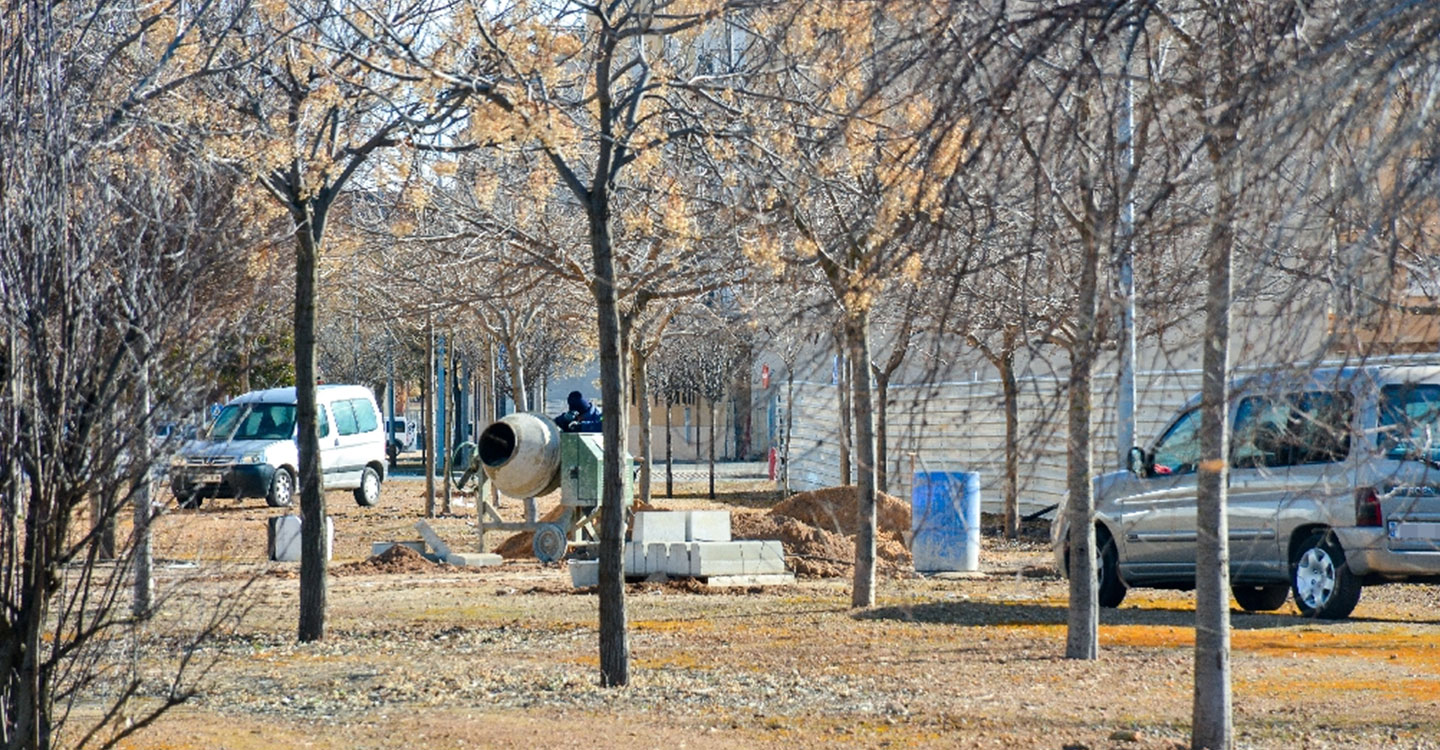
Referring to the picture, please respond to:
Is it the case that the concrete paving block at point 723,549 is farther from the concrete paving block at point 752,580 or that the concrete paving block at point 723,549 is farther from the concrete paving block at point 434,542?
the concrete paving block at point 434,542

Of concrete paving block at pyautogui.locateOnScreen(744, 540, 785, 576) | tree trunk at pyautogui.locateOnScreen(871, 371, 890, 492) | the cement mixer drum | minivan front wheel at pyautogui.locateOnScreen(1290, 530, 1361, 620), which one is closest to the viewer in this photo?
minivan front wheel at pyautogui.locateOnScreen(1290, 530, 1361, 620)

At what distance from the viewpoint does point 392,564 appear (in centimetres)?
1841

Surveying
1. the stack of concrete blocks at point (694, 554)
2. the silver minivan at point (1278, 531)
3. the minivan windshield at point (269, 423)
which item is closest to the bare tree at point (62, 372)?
the silver minivan at point (1278, 531)

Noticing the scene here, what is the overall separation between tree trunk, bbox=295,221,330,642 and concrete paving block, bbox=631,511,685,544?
18.4 feet

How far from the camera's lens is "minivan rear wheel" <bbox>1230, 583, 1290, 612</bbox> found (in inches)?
536

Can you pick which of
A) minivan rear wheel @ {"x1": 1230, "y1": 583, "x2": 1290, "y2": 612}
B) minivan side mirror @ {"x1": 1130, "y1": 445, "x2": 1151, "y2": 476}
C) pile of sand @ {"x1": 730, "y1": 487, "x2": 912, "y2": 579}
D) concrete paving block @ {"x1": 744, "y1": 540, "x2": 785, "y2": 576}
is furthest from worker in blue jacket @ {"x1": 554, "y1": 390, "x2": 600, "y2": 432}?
minivan side mirror @ {"x1": 1130, "y1": 445, "x2": 1151, "y2": 476}

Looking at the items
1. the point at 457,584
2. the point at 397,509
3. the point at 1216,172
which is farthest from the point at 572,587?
the point at 397,509

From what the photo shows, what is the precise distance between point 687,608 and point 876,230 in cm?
908

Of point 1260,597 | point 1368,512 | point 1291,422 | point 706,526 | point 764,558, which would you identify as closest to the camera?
point 1291,422

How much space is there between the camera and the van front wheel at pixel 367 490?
29969mm

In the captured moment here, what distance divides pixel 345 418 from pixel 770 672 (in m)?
21.3

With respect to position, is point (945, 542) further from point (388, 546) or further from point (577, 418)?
point (388, 546)

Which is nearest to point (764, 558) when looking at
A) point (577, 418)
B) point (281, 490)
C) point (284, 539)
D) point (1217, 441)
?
point (284, 539)

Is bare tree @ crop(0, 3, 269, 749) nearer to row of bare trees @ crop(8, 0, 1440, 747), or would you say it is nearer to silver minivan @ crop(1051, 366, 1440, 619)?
row of bare trees @ crop(8, 0, 1440, 747)
